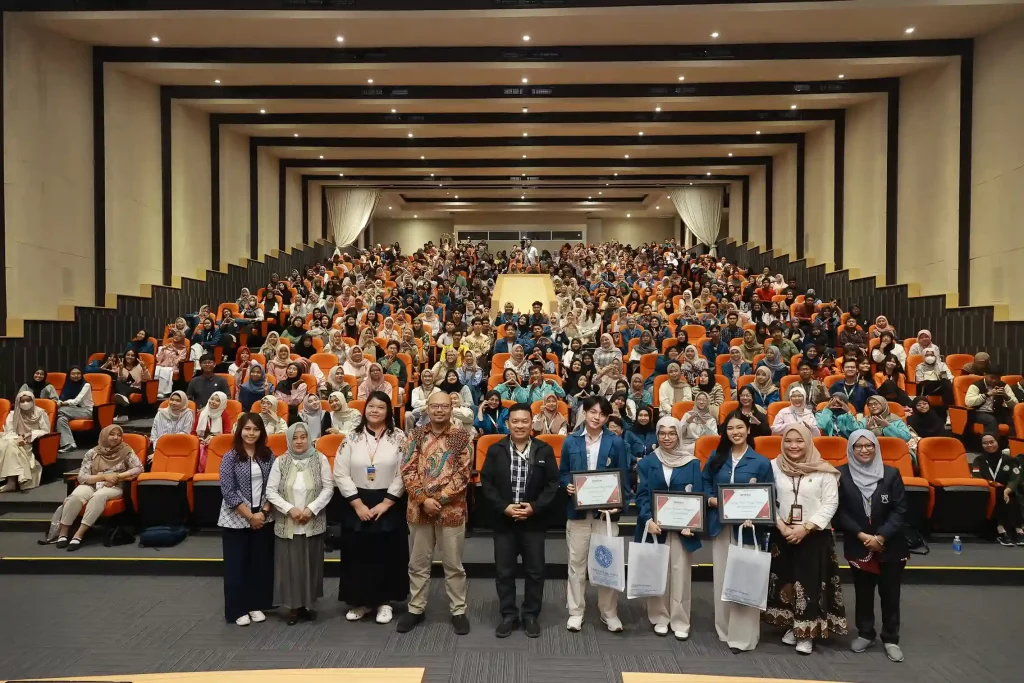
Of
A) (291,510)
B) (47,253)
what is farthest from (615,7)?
(47,253)

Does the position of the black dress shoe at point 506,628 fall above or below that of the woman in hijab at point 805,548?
below

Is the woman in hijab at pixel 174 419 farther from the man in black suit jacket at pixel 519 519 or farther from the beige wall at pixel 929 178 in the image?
the beige wall at pixel 929 178

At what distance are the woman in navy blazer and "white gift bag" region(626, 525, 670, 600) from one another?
29 centimetres

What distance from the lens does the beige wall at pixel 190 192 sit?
1220 cm

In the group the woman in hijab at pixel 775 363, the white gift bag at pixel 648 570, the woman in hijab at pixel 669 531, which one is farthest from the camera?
the woman in hijab at pixel 775 363

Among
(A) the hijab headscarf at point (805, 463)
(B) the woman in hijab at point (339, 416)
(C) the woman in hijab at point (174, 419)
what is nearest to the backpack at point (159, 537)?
(C) the woman in hijab at point (174, 419)

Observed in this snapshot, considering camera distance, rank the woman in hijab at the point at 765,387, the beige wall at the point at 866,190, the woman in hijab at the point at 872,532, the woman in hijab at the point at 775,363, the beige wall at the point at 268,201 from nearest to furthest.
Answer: the woman in hijab at the point at 872,532, the woman in hijab at the point at 765,387, the woman in hijab at the point at 775,363, the beige wall at the point at 866,190, the beige wall at the point at 268,201

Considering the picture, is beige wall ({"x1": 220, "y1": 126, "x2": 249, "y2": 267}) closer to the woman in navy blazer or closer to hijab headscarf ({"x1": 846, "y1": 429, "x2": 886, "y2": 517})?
the woman in navy blazer

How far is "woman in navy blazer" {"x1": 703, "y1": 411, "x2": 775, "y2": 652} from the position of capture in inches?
146

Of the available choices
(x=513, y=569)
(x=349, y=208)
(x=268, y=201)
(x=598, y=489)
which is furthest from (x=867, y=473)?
(x=349, y=208)

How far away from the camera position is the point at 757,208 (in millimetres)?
17875

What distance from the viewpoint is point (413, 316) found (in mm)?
11445

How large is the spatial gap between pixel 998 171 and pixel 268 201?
13.8 metres

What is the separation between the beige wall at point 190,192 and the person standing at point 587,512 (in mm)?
10145
